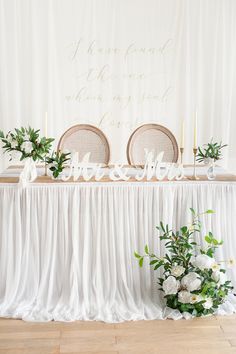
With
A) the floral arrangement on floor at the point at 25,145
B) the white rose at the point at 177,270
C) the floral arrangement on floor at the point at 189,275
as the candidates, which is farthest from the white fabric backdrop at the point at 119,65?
the white rose at the point at 177,270

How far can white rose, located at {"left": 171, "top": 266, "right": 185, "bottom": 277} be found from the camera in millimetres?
2575

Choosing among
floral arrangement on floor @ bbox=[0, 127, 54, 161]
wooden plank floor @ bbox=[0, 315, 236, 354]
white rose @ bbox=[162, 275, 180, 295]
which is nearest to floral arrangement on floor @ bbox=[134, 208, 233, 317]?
white rose @ bbox=[162, 275, 180, 295]

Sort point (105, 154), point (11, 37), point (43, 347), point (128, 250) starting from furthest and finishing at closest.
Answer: point (11, 37), point (105, 154), point (128, 250), point (43, 347)

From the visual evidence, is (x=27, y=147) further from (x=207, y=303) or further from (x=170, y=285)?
(x=207, y=303)

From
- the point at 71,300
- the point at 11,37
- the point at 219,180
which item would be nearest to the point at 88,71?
the point at 11,37

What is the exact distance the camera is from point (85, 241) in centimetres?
264

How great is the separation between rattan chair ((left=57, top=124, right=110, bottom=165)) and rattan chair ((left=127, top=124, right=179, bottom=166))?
24 centimetres

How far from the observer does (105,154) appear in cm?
357

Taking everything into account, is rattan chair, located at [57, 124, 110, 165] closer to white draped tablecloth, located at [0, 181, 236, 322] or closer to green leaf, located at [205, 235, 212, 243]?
white draped tablecloth, located at [0, 181, 236, 322]

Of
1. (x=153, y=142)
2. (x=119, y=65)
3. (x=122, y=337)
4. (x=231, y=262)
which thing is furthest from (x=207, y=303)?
(x=119, y=65)

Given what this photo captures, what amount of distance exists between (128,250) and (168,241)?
25cm

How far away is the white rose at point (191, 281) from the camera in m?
2.55

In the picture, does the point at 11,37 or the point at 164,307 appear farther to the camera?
the point at 11,37

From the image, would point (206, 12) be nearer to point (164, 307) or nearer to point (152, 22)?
point (152, 22)
